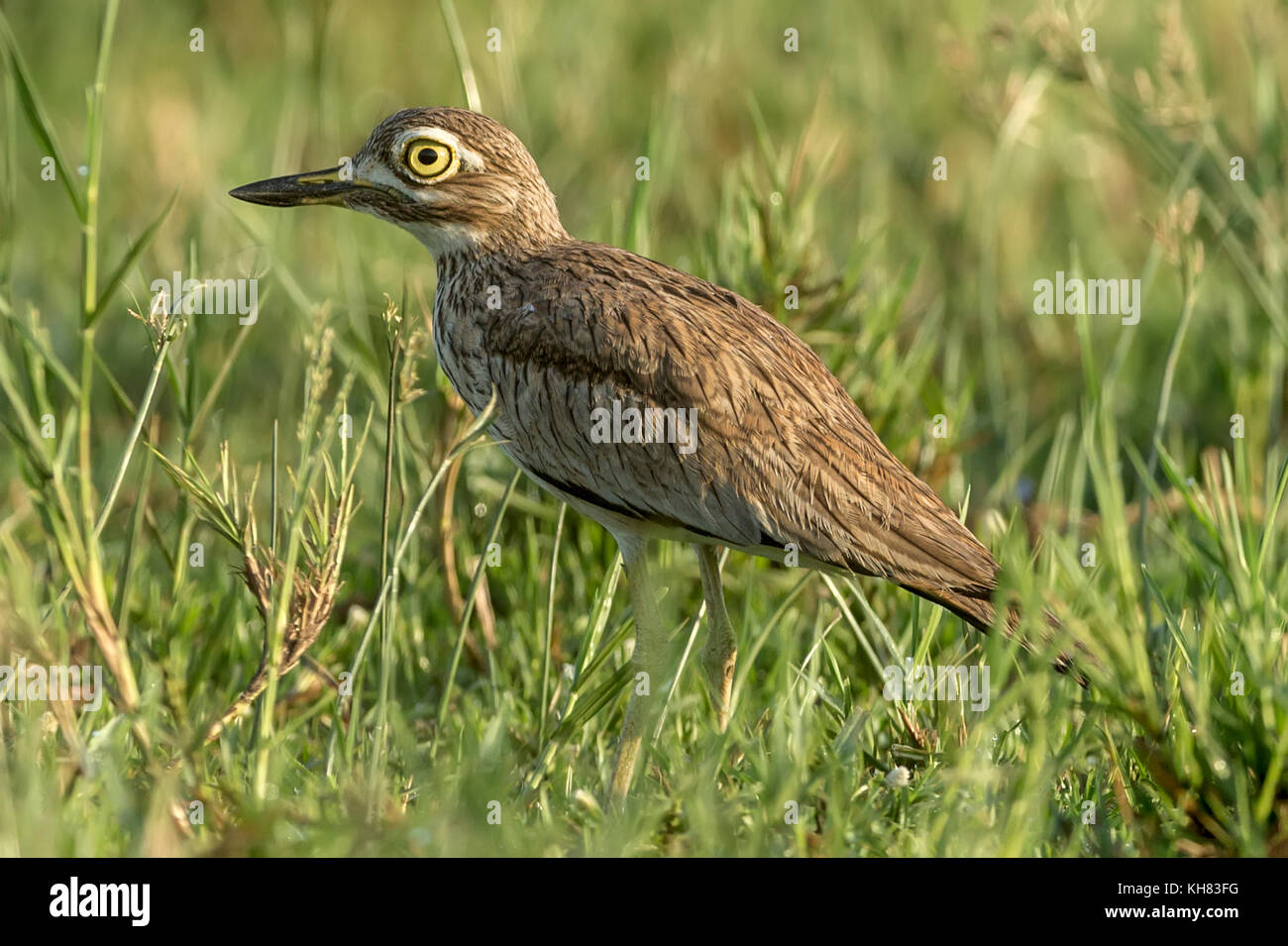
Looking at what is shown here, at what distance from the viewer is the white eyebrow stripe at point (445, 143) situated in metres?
3.88

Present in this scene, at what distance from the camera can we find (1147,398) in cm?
590

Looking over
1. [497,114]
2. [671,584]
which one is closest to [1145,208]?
[497,114]

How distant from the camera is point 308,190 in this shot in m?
3.99

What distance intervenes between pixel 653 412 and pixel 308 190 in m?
1.18

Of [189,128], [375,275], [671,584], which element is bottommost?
[671,584]

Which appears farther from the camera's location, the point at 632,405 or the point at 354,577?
the point at 354,577

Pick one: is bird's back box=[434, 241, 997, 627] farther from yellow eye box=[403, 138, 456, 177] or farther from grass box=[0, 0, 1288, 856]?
yellow eye box=[403, 138, 456, 177]

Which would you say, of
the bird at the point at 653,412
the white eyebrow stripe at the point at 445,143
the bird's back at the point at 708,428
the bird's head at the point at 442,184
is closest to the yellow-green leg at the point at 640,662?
the bird at the point at 653,412

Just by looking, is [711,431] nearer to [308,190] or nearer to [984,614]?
[984,614]

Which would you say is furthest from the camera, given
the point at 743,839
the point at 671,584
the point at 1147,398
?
the point at 1147,398

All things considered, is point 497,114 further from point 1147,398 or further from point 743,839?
point 743,839

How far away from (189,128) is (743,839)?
231 inches

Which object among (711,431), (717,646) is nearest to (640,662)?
(717,646)

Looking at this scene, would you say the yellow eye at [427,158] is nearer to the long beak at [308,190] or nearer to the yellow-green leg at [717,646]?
the long beak at [308,190]
